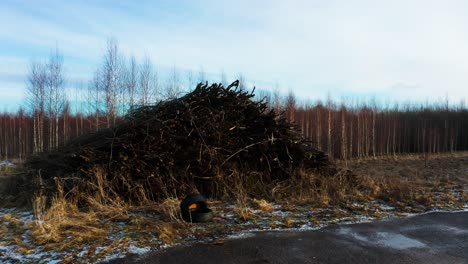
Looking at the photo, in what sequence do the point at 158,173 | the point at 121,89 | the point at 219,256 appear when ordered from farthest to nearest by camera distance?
the point at 121,89
the point at 158,173
the point at 219,256

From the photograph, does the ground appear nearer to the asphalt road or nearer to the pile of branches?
the asphalt road

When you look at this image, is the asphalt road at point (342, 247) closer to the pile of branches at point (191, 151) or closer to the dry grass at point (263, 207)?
the dry grass at point (263, 207)

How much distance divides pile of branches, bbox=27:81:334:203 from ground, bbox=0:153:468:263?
826 mm

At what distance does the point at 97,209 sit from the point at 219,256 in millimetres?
3531

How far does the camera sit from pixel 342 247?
17.7 ft

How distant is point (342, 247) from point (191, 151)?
4.60m

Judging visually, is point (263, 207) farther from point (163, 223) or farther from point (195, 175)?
point (163, 223)

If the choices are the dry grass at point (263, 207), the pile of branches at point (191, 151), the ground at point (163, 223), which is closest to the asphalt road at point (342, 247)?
the ground at point (163, 223)

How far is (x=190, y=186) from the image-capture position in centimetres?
870

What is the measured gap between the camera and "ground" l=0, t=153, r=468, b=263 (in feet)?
16.7

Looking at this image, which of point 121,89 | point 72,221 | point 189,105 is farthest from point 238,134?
point 121,89

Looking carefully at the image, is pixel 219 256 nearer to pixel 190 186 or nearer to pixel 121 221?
pixel 121 221

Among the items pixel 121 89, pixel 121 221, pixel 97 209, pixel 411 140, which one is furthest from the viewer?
pixel 411 140

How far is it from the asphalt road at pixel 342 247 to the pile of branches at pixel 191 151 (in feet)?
10.7
